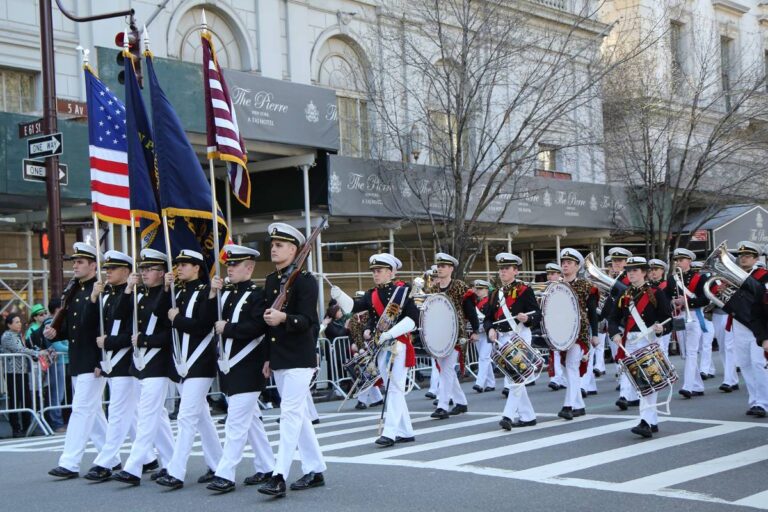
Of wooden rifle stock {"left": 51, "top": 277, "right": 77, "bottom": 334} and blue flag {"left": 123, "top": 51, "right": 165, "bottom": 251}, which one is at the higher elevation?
blue flag {"left": 123, "top": 51, "right": 165, "bottom": 251}

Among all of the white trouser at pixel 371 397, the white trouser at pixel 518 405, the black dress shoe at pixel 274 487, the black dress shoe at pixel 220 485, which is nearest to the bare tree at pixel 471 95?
the white trouser at pixel 371 397

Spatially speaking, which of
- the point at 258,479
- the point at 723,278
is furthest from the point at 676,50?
the point at 258,479

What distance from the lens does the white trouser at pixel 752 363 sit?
12.6 meters

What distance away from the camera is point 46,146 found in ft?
50.1

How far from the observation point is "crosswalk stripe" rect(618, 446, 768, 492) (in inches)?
335

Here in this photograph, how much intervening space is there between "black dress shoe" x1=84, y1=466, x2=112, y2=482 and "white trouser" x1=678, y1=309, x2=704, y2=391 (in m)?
8.36

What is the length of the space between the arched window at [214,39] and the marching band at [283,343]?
1059cm

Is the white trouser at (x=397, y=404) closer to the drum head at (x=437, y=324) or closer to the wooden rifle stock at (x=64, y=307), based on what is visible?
the drum head at (x=437, y=324)

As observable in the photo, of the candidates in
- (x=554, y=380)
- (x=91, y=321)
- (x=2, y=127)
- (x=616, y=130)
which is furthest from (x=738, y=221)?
(x=91, y=321)

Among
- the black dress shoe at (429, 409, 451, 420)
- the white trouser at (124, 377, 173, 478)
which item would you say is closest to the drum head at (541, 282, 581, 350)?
the black dress shoe at (429, 409, 451, 420)

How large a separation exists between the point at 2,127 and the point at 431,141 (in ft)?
30.5

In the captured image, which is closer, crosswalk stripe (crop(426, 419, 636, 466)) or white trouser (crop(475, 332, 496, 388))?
crosswalk stripe (crop(426, 419, 636, 466))

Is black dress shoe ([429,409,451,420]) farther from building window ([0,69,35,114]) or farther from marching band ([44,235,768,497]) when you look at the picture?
building window ([0,69,35,114])

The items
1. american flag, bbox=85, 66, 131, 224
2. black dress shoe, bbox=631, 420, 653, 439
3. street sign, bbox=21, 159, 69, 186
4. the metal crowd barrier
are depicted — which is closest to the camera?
black dress shoe, bbox=631, 420, 653, 439
